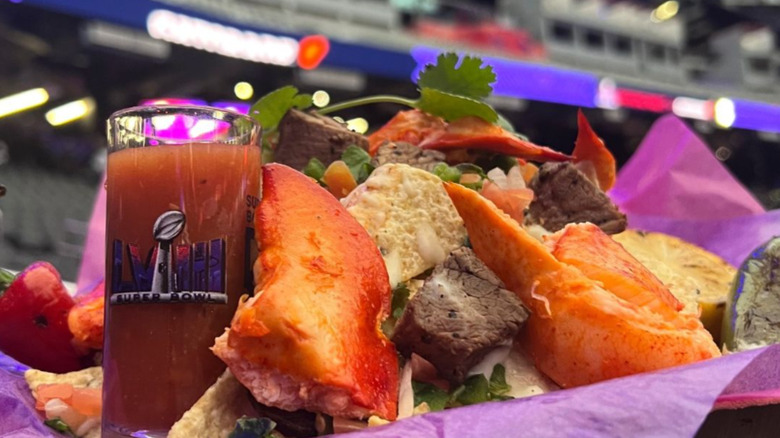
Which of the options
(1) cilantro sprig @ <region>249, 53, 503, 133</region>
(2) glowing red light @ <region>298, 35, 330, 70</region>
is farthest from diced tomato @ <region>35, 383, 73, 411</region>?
(2) glowing red light @ <region>298, 35, 330, 70</region>

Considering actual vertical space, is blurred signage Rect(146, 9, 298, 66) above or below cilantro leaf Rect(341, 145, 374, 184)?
above

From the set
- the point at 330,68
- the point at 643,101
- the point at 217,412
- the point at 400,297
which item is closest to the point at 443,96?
the point at 400,297

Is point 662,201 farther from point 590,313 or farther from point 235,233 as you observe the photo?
point 235,233

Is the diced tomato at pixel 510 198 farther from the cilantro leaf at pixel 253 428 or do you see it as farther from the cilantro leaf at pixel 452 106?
the cilantro leaf at pixel 253 428

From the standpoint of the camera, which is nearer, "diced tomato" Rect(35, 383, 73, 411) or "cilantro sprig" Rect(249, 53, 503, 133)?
"diced tomato" Rect(35, 383, 73, 411)

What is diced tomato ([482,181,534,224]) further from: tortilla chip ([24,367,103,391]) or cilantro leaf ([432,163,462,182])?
tortilla chip ([24,367,103,391])

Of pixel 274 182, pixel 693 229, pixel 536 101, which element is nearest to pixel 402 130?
pixel 274 182

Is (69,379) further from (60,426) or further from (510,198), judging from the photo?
(510,198)
